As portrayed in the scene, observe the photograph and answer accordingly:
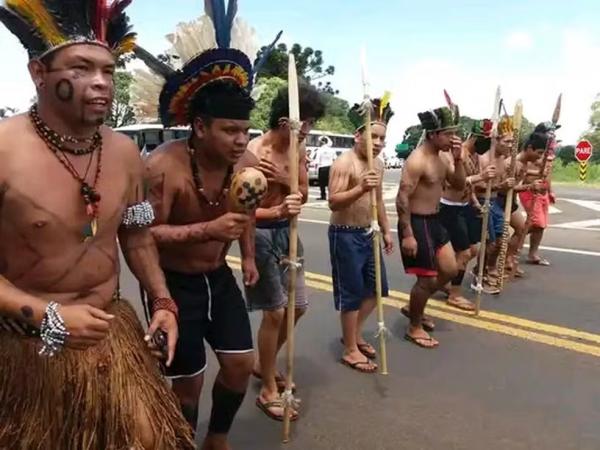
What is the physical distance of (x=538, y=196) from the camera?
7734 mm

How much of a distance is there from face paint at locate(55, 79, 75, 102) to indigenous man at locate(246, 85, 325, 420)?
1679 millimetres

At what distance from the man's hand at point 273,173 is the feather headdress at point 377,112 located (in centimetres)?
81

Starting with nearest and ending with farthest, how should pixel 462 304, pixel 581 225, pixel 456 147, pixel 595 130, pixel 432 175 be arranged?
pixel 432 175, pixel 456 147, pixel 462 304, pixel 581 225, pixel 595 130

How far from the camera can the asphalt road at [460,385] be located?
3.59m

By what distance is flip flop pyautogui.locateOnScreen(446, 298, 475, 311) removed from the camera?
6.05 metres

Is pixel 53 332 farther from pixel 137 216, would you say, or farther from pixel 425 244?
pixel 425 244

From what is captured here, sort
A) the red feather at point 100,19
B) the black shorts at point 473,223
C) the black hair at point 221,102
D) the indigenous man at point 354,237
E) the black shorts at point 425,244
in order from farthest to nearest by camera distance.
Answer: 1. the black shorts at point 473,223
2. the black shorts at point 425,244
3. the indigenous man at point 354,237
4. the black hair at point 221,102
5. the red feather at point 100,19

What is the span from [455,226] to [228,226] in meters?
4.07

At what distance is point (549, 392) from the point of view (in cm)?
414

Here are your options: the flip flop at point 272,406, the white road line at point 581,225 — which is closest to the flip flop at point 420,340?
the flip flop at point 272,406

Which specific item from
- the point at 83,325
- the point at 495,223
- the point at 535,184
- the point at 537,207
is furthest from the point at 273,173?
the point at 537,207

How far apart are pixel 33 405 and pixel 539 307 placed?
497 cm

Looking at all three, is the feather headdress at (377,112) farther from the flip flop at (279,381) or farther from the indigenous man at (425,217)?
the flip flop at (279,381)

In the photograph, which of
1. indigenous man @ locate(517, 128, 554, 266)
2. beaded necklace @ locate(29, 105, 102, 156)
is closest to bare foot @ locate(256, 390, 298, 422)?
beaded necklace @ locate(29, 105, 102, 156)
